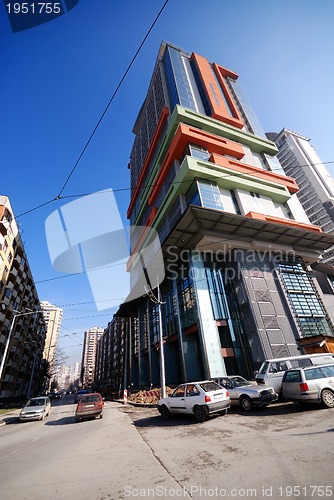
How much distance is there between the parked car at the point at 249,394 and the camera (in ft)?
→ 30.7

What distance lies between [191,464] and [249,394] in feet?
19.8

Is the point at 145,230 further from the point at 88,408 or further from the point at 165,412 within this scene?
the point at 165,412

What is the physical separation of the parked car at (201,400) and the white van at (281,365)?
2957 mm

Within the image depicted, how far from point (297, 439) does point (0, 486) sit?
6314mm

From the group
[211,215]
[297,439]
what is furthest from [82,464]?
[211,215]

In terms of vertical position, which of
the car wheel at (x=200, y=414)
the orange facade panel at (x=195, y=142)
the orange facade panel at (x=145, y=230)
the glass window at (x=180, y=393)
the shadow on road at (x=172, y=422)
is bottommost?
the shadow on road at (x=172, y=422)

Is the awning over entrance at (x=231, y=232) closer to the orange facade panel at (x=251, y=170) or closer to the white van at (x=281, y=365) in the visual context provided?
the orange facade panel at (x=251, y=170)

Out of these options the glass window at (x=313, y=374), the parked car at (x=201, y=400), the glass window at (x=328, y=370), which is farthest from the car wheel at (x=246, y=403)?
the glass window at (x=328, y=370)

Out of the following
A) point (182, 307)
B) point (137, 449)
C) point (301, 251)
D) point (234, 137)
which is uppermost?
point (234, 137)

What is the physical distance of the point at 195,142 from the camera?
31.3m

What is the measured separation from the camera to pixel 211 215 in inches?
925

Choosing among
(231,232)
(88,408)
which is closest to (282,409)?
(88,408)

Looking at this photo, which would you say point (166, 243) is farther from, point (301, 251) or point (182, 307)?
point (301, 251)

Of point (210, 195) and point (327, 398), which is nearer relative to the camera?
point (327, 398)
